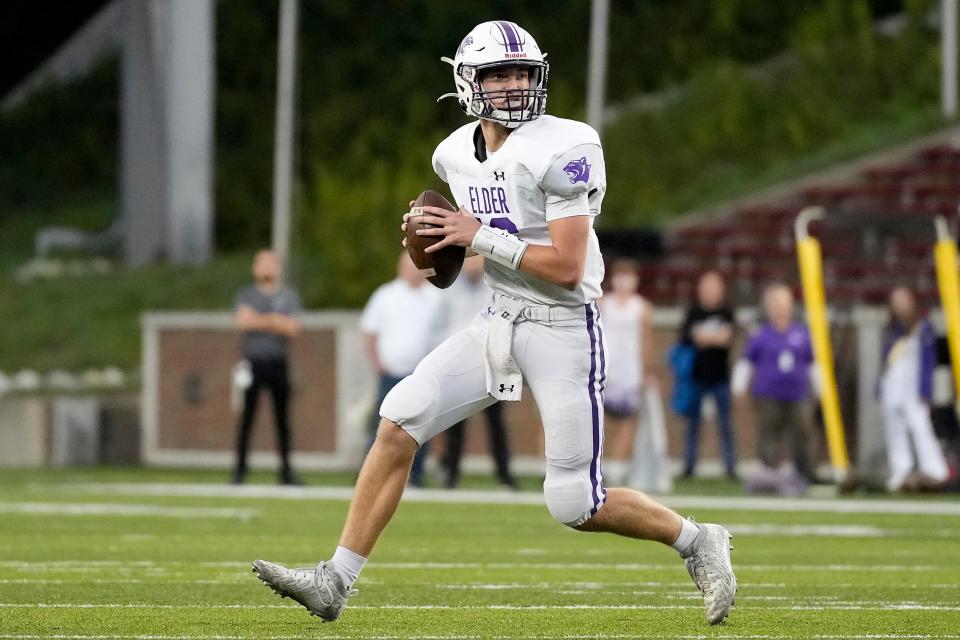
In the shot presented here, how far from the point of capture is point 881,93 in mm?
26891

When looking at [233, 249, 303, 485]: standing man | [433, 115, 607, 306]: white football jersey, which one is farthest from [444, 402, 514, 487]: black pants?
[433, 115, 607, 306]: white football jersey

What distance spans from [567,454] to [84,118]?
30222 millimetres

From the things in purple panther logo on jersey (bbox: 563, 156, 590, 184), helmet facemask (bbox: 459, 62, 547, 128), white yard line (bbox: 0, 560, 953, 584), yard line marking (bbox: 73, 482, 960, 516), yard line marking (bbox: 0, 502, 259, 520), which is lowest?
yard line marking (bbox: 73, 482, 960, 516)

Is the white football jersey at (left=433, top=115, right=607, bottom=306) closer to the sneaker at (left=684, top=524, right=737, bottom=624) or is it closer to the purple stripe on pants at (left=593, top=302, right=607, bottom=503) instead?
Answer: the purple stripe on pants at (left=593, top=302, right=607, bottom=503)

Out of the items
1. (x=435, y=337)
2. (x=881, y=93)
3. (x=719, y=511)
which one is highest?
(x=881, y=93)

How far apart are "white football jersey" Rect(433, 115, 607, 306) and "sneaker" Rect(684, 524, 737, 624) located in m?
0.87

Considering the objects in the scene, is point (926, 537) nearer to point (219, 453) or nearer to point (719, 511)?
point (719, 511)

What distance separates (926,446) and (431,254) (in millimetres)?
8641

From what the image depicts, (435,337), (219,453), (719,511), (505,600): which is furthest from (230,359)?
(505,600)

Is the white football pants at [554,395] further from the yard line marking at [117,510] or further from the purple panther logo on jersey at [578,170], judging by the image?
the yard line marking at [117,510]

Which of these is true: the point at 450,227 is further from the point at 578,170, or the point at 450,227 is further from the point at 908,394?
the point at 908,394

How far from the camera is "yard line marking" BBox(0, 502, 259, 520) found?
11.8 metres

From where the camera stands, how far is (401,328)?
14.4 metres

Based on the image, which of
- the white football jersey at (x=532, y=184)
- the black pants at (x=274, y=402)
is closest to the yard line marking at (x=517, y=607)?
the white football jersey at (x=532, y=184)
